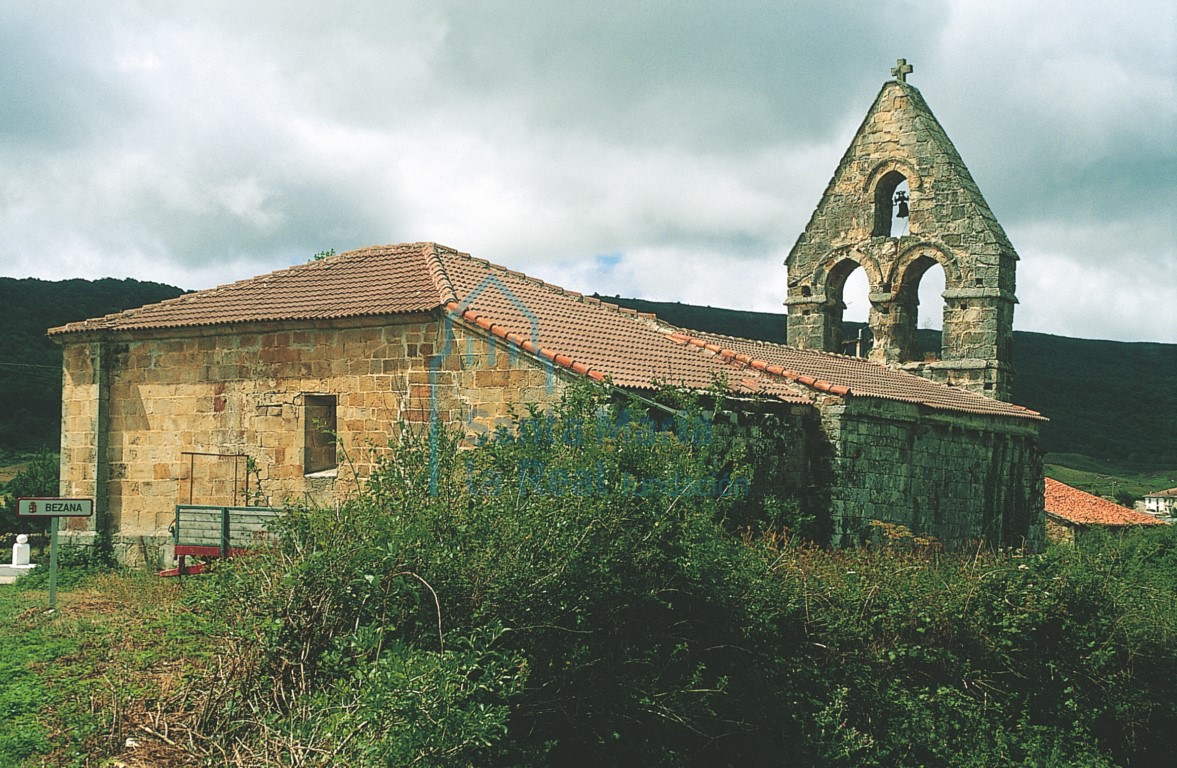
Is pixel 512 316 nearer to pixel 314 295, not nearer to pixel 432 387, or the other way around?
pixel 432 387

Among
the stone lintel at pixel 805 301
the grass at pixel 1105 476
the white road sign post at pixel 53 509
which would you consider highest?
the stone lintel at pixel 805 301

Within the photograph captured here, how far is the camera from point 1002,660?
10.6 meters

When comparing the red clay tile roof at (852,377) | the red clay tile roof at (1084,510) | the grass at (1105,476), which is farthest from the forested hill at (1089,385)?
the red clay tile roof at (852,377)

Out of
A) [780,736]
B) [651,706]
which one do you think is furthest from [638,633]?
[780,736]

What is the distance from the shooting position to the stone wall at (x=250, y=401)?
1278 centimetres

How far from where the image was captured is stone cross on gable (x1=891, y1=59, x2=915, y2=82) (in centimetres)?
1891

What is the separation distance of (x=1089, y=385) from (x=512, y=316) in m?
64.3

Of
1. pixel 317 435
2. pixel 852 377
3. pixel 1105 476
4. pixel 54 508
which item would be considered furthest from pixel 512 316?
pixel 1105 476

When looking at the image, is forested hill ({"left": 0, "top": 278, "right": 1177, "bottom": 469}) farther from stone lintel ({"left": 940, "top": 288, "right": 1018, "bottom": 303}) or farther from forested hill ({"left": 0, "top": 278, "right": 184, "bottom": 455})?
stone lintel ({"left": 940, "top": 288, "right": 1018, "bottom": 303})

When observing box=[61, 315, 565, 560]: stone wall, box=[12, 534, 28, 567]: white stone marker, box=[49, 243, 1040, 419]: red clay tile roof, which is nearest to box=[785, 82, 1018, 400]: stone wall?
box=[49, 243, 1040, 419]: red clay tile roof

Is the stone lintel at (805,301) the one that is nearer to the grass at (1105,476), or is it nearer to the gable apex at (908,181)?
the gable apex at (908,181)

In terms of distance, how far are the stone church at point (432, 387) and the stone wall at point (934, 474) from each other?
37 mm

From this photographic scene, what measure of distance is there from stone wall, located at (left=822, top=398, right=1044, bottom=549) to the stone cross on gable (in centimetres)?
632

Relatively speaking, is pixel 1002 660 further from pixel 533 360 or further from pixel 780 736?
pixel 533 360
